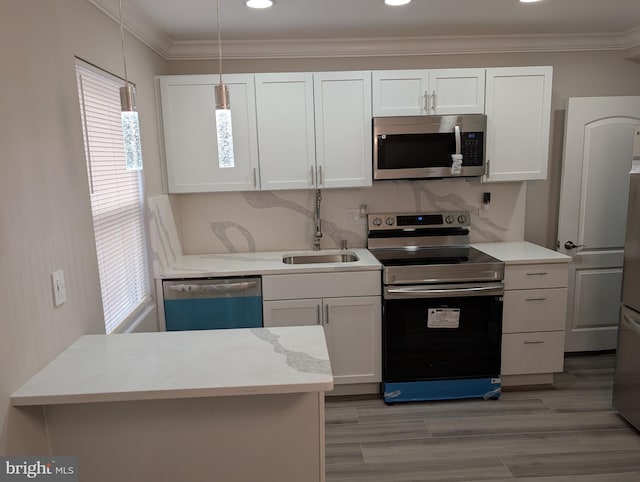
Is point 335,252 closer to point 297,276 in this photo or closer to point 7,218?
point 297,276

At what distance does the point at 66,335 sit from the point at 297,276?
142 cm

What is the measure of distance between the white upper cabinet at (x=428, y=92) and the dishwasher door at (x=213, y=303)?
4.74 ft

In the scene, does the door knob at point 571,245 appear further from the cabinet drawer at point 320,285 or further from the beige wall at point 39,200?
A: the beige wall at point 39,200

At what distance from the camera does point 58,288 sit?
1.70 metres

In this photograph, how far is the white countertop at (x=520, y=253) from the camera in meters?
2.96

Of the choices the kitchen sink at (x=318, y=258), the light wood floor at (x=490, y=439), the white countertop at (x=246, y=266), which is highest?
the white countertop at (x=246, y=266)

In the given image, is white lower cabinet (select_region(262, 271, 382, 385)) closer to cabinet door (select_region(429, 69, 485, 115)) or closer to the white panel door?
cabinet door (select_region(429, 69, 485, 115))

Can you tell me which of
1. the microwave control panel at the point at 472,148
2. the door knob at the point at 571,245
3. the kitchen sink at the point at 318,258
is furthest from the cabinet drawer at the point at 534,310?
the kitchen sink at the point at 318,258

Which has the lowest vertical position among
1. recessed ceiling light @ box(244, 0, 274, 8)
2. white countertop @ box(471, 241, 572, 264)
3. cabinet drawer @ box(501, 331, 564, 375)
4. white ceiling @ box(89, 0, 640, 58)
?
cabinet drawer @ box(501, 331, 564, 375)

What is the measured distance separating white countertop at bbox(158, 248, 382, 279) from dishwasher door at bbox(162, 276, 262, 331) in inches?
2.0

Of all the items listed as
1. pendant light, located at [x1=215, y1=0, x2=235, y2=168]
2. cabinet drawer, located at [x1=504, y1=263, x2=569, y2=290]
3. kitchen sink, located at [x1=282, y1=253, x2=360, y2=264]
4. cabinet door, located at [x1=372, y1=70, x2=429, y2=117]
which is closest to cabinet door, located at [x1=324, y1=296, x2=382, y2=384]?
kitchen sink, located at [x1=282, y1=253, x2=360, y2=264]

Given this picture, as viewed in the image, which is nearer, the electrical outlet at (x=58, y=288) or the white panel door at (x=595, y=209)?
the electrical outlet at (x=58, y=288)

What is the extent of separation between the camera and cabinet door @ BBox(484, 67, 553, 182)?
3.12 m

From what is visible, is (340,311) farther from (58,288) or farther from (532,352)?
(58,288)
